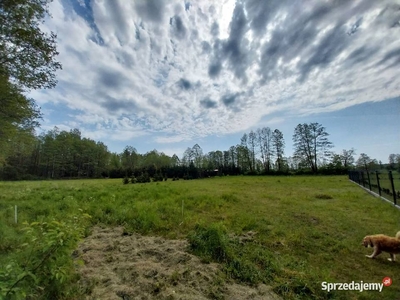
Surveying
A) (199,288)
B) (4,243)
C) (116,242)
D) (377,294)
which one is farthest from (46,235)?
(377,294)

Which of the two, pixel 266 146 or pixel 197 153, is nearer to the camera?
pixel 266 146

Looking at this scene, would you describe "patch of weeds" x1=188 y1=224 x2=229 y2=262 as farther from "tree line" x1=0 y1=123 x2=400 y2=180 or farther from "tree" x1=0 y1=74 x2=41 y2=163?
"tree line" x1=0 y1=123 x2=400 y2=180

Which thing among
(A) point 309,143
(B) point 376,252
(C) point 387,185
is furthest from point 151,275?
(A) point 309,143

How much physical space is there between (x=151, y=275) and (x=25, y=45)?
885cm

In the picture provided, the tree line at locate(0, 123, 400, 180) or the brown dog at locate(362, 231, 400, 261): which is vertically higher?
the tree line at locate(0, 123, 400, 180)

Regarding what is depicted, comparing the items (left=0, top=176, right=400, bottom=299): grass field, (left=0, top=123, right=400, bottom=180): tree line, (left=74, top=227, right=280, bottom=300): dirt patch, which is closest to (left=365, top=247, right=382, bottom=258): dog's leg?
(left=0, top=176, right=400, bottom=299): grass field

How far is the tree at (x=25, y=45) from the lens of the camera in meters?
6.43

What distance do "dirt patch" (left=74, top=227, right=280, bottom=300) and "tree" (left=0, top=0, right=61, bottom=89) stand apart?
694 cm

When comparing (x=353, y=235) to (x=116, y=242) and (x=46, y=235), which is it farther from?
(x=46, y=235)

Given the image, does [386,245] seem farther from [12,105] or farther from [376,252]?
[12,105]

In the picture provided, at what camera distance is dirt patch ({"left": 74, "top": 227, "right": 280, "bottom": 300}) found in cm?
288

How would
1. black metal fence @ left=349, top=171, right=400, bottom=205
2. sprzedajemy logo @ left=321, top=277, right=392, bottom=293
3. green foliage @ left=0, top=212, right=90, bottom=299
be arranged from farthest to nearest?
black metal fence @ left=349, top=171, right=400, bottom=205, sprzedajemy logo @ left=321, top=277, right=392, bottom=293, green foliage @ left=0, top=212, right=90, bottom=299

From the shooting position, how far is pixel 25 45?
267 inches

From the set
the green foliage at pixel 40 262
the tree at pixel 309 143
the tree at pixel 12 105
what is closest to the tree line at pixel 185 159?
the tree at pixel 309 143
